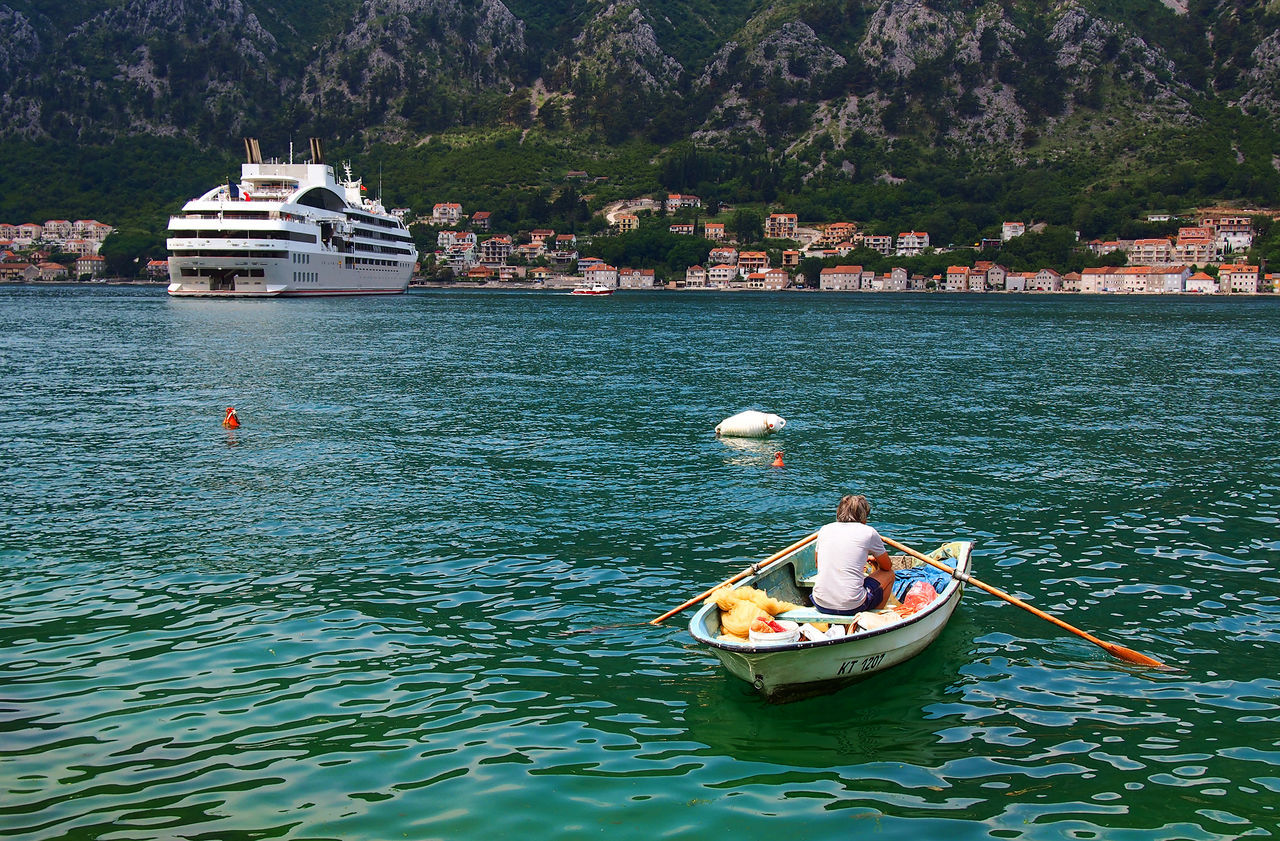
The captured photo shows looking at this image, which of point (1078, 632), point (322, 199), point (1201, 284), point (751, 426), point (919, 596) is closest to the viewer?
point (1078, 632)

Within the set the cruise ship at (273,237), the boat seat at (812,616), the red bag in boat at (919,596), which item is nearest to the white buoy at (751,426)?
the red bag in boat at (919,596)

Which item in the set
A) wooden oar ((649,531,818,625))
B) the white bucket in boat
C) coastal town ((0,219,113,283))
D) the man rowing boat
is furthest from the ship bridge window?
the white bucket in boat

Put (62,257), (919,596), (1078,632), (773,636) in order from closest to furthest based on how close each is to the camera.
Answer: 1. (773,636)
2. (1078,632)
3. (919,596)
4. (62,257)

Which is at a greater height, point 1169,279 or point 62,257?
point 62,257

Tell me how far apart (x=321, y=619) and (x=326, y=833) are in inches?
204

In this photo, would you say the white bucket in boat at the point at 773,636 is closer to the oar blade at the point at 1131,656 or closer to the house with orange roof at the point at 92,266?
the oar blade at the point at 1131,656

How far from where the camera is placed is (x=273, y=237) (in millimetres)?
97938

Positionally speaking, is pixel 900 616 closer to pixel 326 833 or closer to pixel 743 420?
pixel 326 833

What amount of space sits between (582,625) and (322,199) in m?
108

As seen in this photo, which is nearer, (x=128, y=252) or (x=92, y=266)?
(x=128, y=252)

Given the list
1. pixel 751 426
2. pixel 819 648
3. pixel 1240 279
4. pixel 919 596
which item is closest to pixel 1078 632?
pixel 919 596

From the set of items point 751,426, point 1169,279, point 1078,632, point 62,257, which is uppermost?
point 62,257

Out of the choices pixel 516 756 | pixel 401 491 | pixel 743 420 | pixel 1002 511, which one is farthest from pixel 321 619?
pixel 743 420

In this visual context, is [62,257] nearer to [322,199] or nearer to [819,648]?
[322,199]
